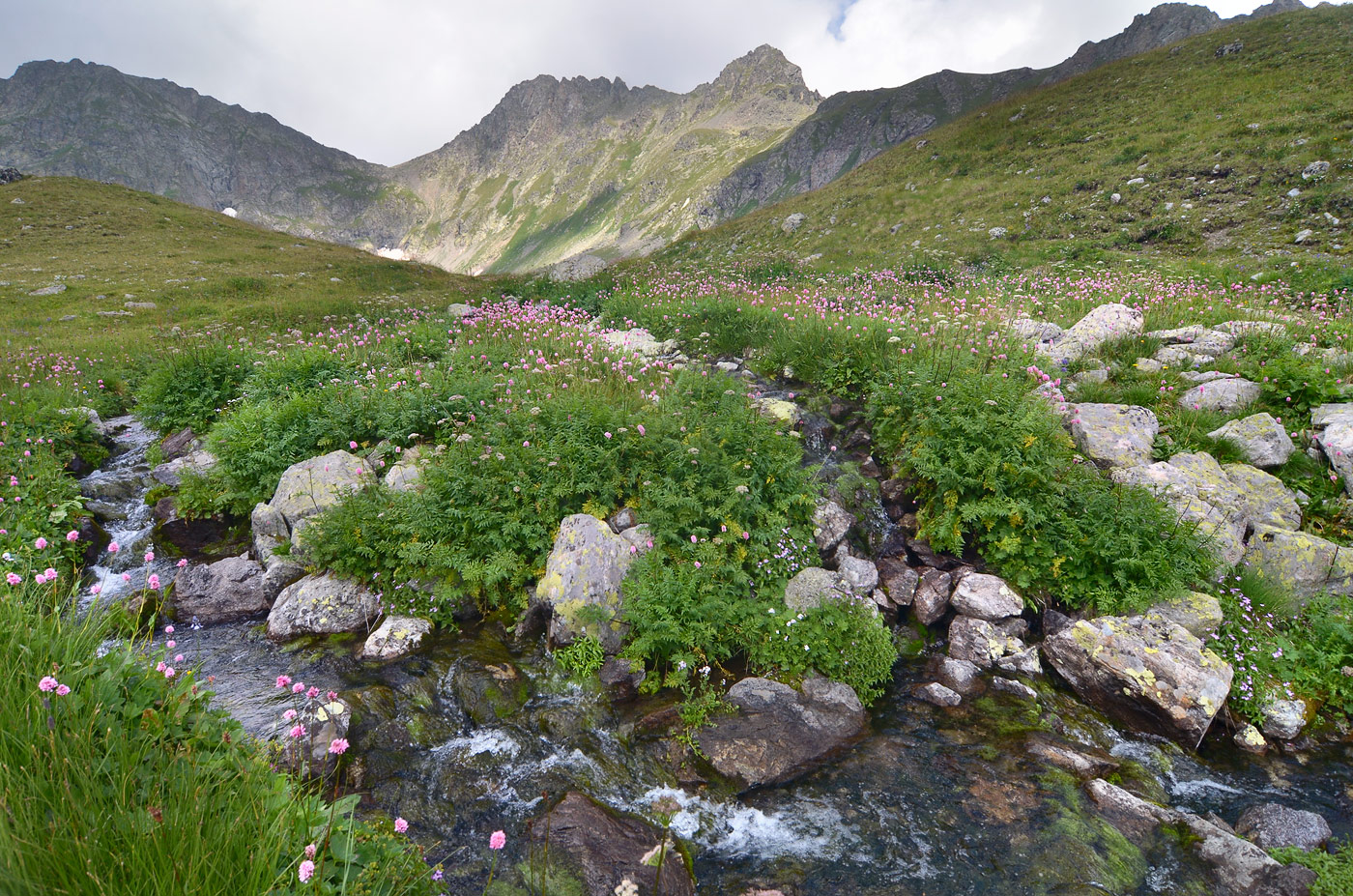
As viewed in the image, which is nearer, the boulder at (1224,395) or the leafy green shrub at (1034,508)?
the leafy green shrub at (1034,508)

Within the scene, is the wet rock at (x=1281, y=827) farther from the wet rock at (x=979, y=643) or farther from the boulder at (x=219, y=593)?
the boulder at (x=219, y=593)

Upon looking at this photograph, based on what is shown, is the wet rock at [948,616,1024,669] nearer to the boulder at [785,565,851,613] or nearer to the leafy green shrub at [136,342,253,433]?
the boulder at [785,565,851,613]

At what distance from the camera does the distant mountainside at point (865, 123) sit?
124 metres

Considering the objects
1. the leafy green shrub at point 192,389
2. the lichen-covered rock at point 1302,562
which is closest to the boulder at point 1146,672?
the lichen-covered rock at point 1302,562

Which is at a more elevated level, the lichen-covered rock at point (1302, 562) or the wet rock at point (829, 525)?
the wet rock at point (829, 525)

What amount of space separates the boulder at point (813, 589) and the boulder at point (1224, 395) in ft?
20.7

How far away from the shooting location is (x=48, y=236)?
38.7 m

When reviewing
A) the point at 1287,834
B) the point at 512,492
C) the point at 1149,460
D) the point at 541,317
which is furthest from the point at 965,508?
the point at 541,317

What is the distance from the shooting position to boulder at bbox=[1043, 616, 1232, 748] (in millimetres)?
5250

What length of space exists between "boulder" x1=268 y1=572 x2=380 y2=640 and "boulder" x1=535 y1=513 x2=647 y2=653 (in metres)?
2.17

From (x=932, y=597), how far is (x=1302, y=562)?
4019 millimetres

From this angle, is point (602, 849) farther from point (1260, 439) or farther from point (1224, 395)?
point (1224, 395)

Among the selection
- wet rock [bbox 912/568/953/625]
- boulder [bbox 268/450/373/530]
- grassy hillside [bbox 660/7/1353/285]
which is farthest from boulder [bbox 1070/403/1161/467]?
grassy hillside [bbox 660/7/1353/285]

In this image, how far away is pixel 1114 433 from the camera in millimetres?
7668
